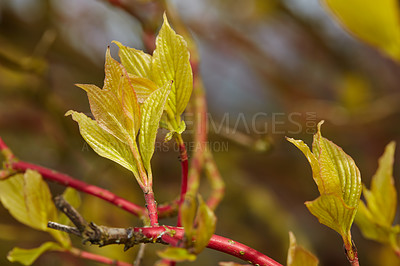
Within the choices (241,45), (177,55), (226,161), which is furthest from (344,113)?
(177,55)

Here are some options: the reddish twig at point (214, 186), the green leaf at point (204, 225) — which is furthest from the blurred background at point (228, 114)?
the green leaf at point (204, 225)

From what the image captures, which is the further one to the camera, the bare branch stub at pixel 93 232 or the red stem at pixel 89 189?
the red stem at pixel 89 189

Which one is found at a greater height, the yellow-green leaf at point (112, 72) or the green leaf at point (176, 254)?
the yellow-green leaf at point (112, 72)

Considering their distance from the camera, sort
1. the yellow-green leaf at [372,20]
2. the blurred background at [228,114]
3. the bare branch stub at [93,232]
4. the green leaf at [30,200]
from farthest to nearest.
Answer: the blurred background at [228,114] < the yellow-green leaf at [372,20] < the green leaf at [30,200] < the bare branch stub at [93,232]

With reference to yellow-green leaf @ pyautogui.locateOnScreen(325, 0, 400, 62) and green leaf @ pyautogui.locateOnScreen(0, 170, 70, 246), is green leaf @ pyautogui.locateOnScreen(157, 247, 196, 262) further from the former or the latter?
yellow-green leaf @ pyautogui.locateOnScreen(325, 0, 400, 62)

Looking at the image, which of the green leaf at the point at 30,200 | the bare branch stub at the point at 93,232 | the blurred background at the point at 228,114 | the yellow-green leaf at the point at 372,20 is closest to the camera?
the bare branch stub at the point at 93,232

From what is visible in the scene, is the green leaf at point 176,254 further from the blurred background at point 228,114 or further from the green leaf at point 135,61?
the blurred background at point 228,114

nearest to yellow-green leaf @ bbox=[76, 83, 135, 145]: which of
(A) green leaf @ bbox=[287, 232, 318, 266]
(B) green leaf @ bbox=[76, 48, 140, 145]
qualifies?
(B) green leaf @ bbox=[76, 48, 140, 145]

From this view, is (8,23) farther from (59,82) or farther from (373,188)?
(373,188)

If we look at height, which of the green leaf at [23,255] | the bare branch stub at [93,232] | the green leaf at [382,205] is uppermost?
the green leaf at [382,205]

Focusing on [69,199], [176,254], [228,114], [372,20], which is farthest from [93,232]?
[228,114]
